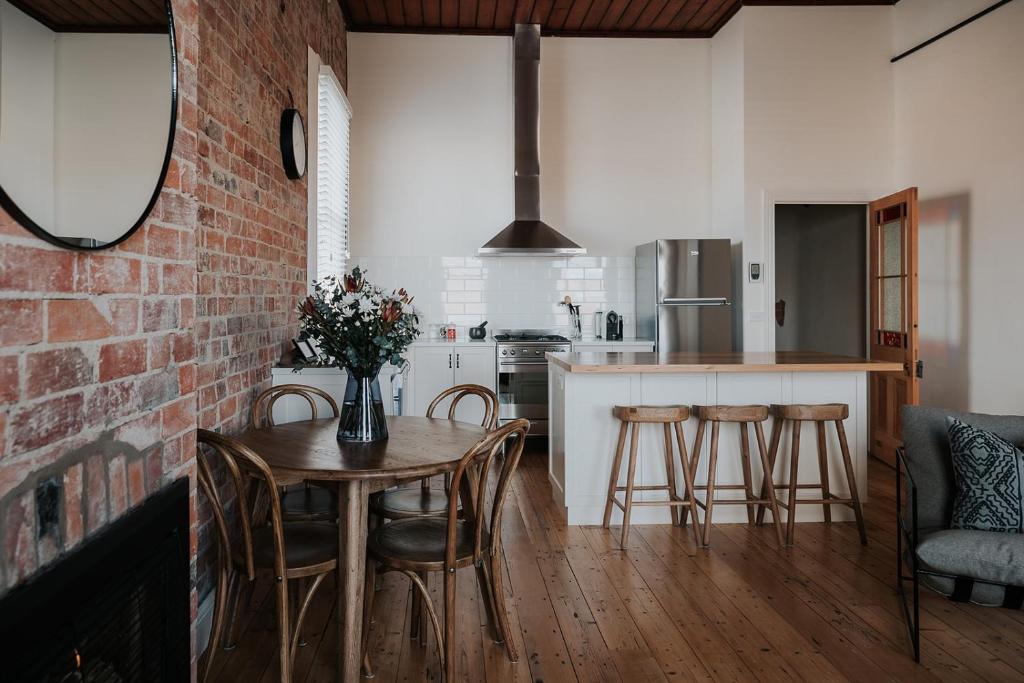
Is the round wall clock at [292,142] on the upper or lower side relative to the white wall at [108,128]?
upper

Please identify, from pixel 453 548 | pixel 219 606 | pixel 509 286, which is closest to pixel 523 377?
pixel 509 286

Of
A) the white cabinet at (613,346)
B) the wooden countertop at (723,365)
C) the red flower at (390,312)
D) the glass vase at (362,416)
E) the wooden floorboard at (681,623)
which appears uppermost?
the red flower at (390,312)

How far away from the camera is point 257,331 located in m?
3.51

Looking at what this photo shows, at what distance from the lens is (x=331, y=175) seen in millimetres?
5320

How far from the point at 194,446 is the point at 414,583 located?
2.94ft

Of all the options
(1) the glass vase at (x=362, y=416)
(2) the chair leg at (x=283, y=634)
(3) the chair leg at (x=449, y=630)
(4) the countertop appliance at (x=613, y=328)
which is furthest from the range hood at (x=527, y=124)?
(2) the chair leg at (x=283, y=634)

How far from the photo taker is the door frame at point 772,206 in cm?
571

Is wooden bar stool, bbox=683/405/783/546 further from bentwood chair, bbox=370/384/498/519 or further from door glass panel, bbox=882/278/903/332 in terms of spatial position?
door glass panel, bbox=882/278/903/332

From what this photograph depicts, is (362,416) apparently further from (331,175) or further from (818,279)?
(818,279)

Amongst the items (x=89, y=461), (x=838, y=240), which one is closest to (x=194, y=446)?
(x=89, y=461)

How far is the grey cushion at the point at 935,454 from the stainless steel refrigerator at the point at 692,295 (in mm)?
2792

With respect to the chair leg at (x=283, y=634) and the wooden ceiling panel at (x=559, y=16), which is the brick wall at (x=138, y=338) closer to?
the chair leg at (x=283, y=634)

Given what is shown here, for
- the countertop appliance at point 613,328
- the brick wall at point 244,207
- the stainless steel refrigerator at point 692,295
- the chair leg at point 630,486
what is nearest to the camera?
the brick wall at point 244,207

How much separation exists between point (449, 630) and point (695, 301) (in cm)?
411
